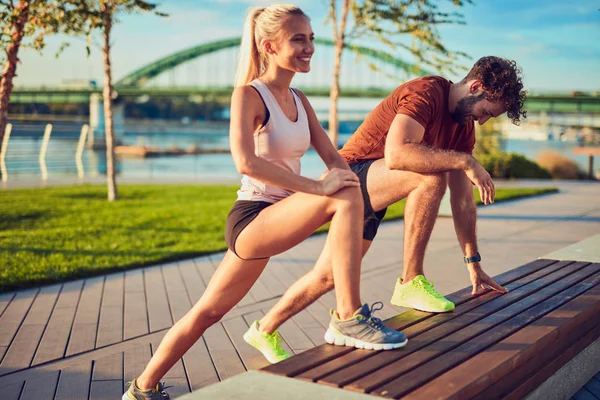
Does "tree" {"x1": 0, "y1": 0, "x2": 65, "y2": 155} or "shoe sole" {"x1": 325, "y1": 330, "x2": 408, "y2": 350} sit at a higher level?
"tree" {"x1": 0, "y1": 0, "x2": 65, "y2": 155}

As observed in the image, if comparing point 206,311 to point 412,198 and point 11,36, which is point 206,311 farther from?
point 11,36

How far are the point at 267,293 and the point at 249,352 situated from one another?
1.39 meters

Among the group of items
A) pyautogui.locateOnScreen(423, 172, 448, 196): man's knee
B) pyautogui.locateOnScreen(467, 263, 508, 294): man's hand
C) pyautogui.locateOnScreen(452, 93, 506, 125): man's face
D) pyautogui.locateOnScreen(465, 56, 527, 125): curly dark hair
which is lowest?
pyautogui.locateOnScreen(467, 263, 508, 294): man's hand

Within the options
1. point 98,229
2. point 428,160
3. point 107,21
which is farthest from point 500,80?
point 107,21

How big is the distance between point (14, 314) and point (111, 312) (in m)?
0.58

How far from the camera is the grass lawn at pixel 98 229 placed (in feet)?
18.4

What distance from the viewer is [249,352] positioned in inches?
137

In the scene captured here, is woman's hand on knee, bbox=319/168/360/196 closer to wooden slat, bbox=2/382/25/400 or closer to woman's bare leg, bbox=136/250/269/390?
woman's bare leg, bbox=136/250/269/390

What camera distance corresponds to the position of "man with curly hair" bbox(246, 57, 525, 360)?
114 inches

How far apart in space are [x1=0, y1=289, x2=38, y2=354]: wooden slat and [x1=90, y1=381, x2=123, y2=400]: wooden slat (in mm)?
881

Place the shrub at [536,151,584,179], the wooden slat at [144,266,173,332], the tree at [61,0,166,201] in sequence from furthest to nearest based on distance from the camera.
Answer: the shrub at [536,151,584,179], the tree at [61,0,166,201], the wooden slat at [144,266,173,332]

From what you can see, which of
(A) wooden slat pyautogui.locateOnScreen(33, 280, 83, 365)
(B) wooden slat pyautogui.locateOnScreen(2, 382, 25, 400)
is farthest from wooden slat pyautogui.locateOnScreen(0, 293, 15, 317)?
(B) wooden slat pyautogui.locateOnScreen(2, 382, 25, 400)

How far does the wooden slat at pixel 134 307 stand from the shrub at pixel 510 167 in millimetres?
14262

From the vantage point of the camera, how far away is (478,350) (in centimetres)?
230
